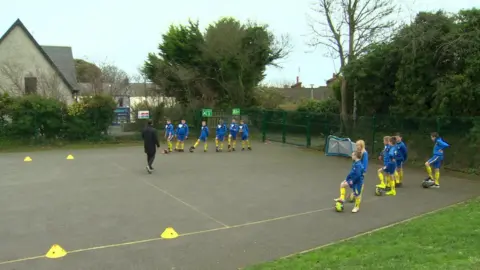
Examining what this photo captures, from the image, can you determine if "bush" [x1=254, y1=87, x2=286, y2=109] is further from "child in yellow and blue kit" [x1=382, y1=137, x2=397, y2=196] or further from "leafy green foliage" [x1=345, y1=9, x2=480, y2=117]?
"child in yellow and blue kit" [x1=382, y1=137, x2=397, y2=196]

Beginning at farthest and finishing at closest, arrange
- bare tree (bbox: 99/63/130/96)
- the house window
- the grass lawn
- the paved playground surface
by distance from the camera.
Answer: bare tree (bbox: 99/63/130/96)
the house window
the paved playground surface
the grass lawn

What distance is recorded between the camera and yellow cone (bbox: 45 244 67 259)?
7152 mm

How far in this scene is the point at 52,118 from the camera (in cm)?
2512

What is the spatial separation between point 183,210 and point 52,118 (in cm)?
1768

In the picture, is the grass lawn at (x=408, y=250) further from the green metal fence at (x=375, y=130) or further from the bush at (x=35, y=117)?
the bush at (x=35, y=117)

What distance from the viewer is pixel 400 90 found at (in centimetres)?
1969

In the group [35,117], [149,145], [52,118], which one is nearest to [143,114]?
[52,118]

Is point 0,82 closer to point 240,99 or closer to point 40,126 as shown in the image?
point 40,126

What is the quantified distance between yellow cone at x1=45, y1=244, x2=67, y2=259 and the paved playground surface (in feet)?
0.35

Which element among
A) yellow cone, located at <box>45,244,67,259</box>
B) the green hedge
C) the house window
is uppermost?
the house window

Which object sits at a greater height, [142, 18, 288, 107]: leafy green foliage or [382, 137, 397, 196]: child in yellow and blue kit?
[142, 18, 288, 107]: leafy green foliage

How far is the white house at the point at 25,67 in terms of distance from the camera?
3616 cm

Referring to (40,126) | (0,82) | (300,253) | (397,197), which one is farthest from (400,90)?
(0,82)

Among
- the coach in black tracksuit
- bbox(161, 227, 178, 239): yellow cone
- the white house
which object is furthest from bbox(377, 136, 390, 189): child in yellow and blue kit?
the white house
